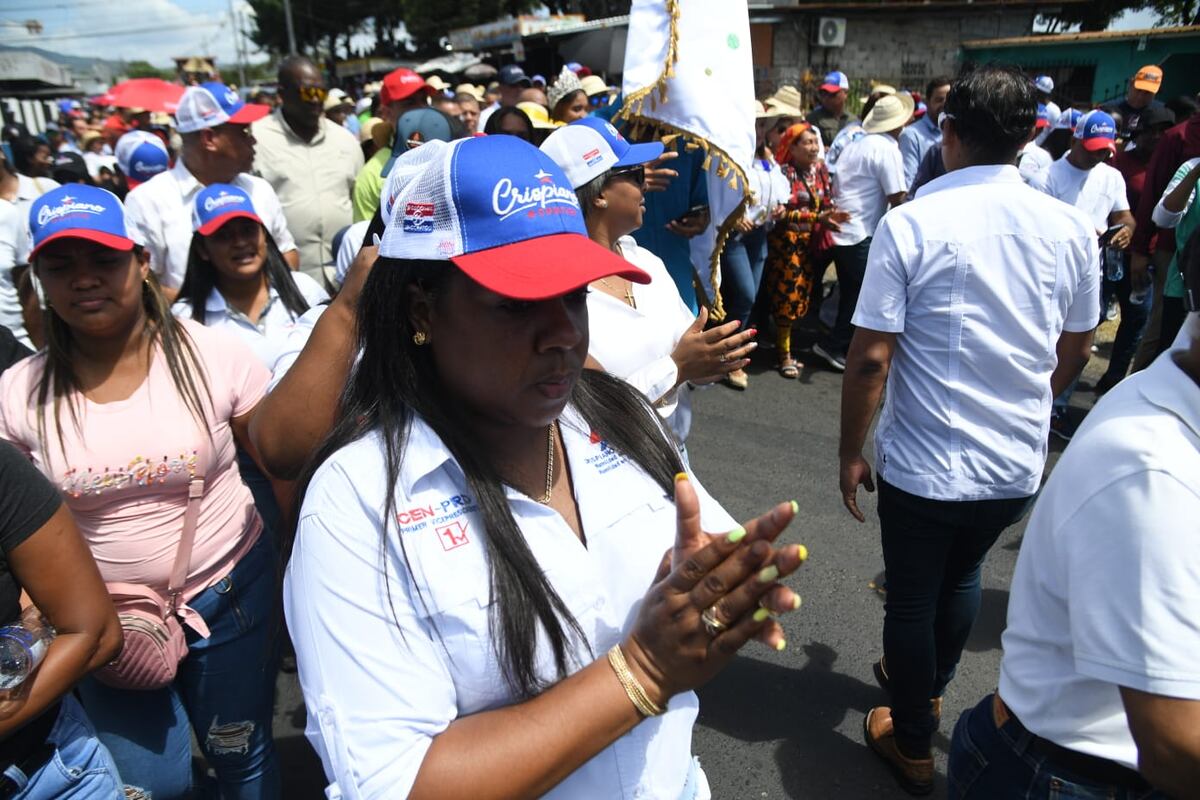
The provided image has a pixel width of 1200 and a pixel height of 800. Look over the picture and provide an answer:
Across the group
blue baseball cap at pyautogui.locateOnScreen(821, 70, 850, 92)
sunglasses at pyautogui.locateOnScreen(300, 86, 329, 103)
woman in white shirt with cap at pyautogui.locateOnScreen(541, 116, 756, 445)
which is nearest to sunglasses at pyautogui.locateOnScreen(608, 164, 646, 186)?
woman in white shirt with cap at pyautogui.locateOnScreen(541, 116, 756, 445)

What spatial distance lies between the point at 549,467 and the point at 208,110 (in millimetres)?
3403

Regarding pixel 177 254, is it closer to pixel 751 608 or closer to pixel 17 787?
pixel 17 787

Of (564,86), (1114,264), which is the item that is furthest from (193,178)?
(1114,264)

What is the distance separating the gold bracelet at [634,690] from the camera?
3.54 ft

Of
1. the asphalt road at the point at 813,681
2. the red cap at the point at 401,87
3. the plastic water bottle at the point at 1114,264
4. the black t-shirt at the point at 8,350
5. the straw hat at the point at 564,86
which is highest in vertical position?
the straw hat at the point at 564,86

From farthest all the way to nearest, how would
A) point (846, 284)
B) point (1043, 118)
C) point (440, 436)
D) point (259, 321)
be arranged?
point (1043, 118)
point (846, 284)
point (259, 321)
point (440, 436)

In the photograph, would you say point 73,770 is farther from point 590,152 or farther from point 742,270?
point 742,270

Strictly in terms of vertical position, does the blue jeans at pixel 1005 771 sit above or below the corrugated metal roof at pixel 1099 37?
below

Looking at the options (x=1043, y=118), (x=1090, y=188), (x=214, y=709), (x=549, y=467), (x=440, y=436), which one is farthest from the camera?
(x=1043, y=118)

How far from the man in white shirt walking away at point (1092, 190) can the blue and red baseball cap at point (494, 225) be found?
5.32 meters

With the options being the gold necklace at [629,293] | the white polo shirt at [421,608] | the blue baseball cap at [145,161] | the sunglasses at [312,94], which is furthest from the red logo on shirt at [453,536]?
the blue baseball cap at [145,161]

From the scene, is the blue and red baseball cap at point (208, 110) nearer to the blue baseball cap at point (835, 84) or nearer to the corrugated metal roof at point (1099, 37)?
the blue baseball cap at point (835, 84)

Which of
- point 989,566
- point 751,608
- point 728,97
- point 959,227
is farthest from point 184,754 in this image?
point 989,566

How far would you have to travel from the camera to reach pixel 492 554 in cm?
117
